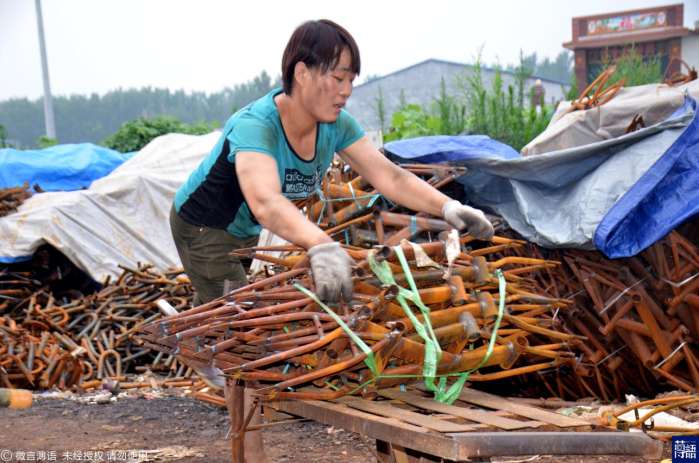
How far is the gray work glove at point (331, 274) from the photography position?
7.91ft

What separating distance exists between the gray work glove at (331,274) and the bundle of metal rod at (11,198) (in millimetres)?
7686

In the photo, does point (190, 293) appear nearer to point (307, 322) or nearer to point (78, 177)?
point (78, 177)

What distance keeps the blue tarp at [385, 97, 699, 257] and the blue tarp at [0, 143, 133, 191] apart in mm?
7208

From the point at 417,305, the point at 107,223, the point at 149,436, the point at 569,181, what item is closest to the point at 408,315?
the point at 417,305

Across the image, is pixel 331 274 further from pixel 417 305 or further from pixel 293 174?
pixel 293 174

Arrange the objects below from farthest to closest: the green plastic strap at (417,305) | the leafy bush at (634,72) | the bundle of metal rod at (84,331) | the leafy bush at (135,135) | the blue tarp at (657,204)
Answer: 1. the leafy bush at (135,135)
2. the leafy bush at (634,72)
3. the bundle of metal rod at (84,331)
4. the blue tarp at (657,204)
5. the green plastic strap at (417,305)

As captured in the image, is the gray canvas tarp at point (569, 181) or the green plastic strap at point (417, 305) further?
the gray canvas tarp at point (569, 181)

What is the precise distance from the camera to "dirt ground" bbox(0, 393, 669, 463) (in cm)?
446

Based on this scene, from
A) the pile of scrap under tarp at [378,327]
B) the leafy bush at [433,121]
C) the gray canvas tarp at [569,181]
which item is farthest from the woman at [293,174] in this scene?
the leafy bush at [433,121]

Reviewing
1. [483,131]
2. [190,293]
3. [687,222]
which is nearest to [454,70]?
[483,131]

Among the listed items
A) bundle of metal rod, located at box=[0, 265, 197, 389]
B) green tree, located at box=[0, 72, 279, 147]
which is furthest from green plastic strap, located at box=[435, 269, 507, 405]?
green tree, located at box=[0, 72, 279, 147]

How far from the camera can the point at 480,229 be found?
119 inches

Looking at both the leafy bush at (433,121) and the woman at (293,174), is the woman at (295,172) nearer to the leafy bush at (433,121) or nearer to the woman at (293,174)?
the woman at (293,174)

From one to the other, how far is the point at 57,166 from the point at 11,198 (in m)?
1.67
